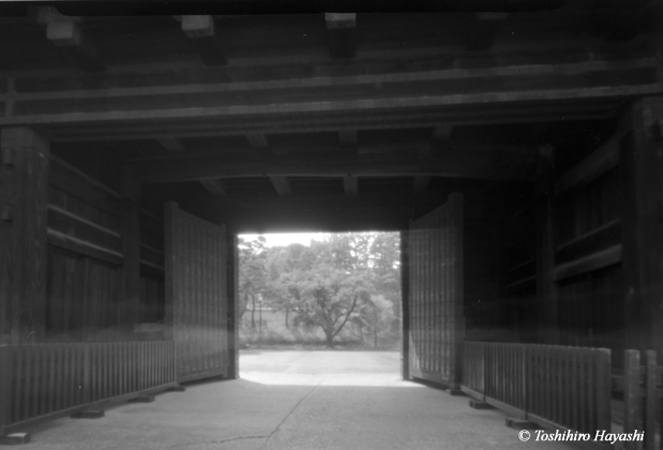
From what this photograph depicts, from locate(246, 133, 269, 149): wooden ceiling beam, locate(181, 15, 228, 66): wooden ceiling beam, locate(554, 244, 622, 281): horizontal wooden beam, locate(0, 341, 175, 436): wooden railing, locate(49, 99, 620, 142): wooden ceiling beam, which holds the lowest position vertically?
locate(0, 341, 175, 436): wooden railing

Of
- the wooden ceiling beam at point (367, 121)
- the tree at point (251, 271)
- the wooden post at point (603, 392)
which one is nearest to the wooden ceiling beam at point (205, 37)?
the wooden ceiling beam at point (367, 121)

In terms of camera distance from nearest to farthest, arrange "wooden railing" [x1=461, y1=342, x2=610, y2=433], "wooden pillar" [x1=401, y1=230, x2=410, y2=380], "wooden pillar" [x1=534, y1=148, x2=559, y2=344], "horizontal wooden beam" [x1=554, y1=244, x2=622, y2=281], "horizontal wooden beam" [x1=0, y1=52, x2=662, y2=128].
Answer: "wooden railing" [x1=461, y1=342, x2=610, y2=433] < "horizontal wooden beam" [x1=0, y1=52, x2=662, y2=128] < "horizontal wooden beam" [x1=554, y1=244, x2=622, y2=281] < "wooden pillar" [x1=534, y1=148, x2=559, y2=344] < "wooden pillar" [x1=401, y1=230, x2=410, y2=380]

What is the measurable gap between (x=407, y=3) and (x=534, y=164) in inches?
302

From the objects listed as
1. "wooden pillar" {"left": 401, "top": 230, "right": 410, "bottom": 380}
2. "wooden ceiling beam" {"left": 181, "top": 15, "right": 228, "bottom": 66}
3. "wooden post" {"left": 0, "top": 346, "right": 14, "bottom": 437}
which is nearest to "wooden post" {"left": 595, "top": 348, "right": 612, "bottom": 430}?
"wooden ceiling beam" {"left": 181, "top": 15, "right": 228, "bottom": 66}

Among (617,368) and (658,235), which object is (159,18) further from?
(617,368)

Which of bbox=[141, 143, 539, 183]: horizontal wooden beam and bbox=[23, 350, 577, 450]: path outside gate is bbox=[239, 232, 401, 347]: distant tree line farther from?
bbox=[141, 143, 539, 183]: horizontal wooden beam

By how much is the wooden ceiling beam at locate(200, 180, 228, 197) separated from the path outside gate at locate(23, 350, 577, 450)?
3.36 m

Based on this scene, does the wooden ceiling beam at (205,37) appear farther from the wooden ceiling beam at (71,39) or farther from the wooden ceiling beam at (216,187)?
the wooden ceiling beam at (216,187)

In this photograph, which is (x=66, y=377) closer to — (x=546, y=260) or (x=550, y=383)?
(x=550, y=383)

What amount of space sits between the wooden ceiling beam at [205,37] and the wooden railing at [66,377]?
291 centimetres

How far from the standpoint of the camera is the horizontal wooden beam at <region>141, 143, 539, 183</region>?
922 cm

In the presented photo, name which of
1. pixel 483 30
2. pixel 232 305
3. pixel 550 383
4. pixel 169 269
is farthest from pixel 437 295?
pixel 483 30

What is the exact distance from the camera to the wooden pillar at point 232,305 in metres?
13.2

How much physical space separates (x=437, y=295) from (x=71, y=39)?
6.85 metres
